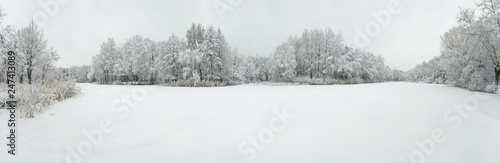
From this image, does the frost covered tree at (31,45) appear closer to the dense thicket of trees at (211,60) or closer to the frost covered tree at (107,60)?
the dense thicket of trees at (211,60)

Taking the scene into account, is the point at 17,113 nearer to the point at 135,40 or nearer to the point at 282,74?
the point at 282,74

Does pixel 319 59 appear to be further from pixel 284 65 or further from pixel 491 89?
pixel 491 89

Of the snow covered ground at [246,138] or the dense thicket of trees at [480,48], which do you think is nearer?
the snow covered ground at [246,138]

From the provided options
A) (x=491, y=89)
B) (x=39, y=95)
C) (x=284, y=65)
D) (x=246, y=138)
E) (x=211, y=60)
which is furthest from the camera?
(x=284, y=65)

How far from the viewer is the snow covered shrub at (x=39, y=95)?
5.25 meters

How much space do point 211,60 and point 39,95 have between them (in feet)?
96.1

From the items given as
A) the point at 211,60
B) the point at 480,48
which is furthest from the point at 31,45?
the point at 480,48

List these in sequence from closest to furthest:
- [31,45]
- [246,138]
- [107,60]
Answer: [246,138] < [31,45] < [107,60]

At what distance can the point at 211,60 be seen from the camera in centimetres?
3528

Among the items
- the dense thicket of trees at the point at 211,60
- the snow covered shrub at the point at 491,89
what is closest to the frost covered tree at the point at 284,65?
the dense thicket of trees at the point at 211,60

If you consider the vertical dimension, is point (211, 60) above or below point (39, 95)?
above

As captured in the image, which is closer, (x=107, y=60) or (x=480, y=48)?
(x=480, y=48)

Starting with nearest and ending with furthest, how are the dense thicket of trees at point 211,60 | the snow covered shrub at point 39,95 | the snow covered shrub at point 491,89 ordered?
the snow covered shrub at point 39,95, the snow covered shrub at point 491,89, the dense thicket of trees at point 211,60

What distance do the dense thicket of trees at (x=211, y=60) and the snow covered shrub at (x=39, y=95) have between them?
76.4ft
